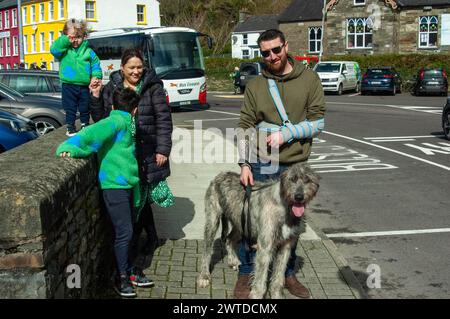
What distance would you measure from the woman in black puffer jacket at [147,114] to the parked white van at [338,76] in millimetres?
31698

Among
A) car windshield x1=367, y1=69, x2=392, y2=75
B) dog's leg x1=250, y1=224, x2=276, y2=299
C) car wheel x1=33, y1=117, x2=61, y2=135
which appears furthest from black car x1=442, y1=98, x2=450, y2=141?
car windshield x1=367, y1=69, x2=392, y2=75

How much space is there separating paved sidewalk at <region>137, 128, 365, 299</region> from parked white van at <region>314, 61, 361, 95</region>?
29710 millimetres

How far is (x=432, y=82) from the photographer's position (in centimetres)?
3534

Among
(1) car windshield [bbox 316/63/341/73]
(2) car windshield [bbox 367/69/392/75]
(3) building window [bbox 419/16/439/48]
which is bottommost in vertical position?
(2) car windshield [bbox 367/69/392/75]

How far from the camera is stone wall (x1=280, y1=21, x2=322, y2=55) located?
2154 inches

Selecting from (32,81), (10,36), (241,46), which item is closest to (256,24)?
(241,46)

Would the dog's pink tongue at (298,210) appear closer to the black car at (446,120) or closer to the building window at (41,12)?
the black car at (446,120)

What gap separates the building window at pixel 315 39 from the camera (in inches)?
2135

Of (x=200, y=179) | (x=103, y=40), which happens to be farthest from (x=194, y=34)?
(x=200, y=179)

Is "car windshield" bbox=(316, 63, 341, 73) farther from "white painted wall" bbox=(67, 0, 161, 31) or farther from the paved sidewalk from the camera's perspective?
the paved sidewalk

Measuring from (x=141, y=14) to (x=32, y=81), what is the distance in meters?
48.6

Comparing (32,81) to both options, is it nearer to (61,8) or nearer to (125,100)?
(125,100)

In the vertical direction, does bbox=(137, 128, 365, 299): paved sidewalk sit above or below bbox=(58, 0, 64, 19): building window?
below
